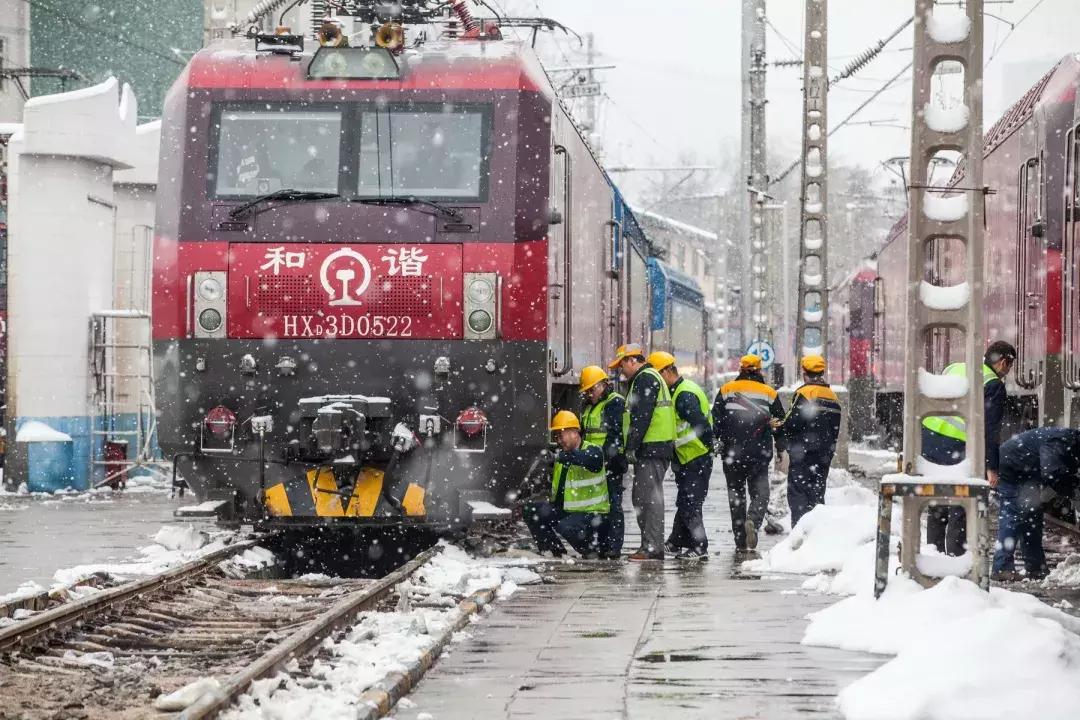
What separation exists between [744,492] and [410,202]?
13.8 feet

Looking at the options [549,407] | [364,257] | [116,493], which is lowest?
[116,493]

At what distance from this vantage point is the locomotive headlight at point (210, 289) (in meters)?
11.7

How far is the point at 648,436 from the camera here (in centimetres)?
1290

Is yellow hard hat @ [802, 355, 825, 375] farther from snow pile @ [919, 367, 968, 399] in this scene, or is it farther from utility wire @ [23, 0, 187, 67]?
utility wire @ [23, 0, 187, 67]

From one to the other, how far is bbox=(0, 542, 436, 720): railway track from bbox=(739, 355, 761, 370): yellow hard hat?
4270 millimetres

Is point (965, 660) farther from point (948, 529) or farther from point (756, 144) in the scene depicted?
point (756, 144)

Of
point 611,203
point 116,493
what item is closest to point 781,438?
A: point 611,203

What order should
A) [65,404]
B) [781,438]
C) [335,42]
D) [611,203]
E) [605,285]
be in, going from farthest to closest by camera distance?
[65,404]
[611,203]
[605,285]
[781,438]
[335,42]

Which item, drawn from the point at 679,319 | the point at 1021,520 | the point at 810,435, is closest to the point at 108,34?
the point at 679,319

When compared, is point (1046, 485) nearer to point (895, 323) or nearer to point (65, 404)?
point (65, 404)

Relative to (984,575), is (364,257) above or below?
above

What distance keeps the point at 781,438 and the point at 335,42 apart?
203 inches

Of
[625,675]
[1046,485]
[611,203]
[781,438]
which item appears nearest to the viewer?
[625,675]

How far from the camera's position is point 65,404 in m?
21.2
